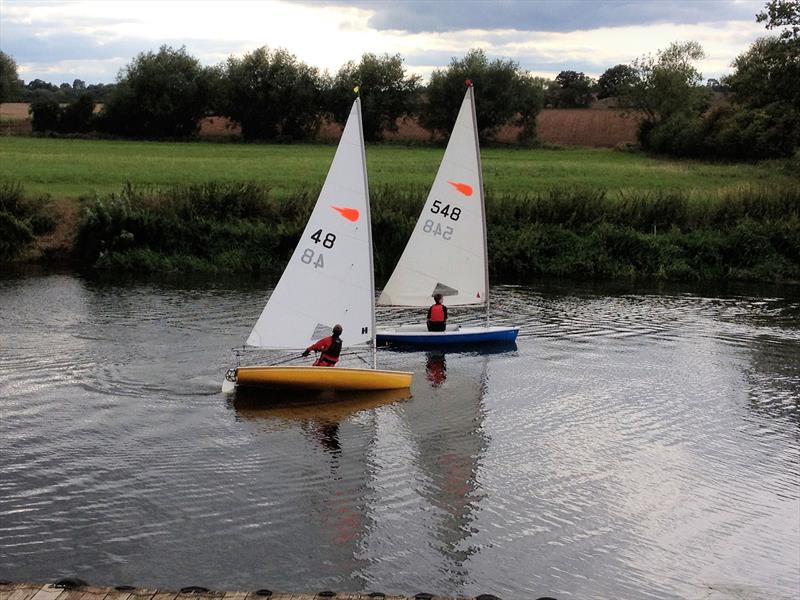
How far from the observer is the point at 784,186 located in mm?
63625

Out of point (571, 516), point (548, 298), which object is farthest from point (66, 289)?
point (571, 516)

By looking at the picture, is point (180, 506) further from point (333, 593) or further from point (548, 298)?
point (548, 298)

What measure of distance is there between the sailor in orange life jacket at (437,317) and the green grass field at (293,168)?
27204 millimetres

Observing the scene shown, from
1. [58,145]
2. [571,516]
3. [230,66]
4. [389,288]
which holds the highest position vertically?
[230,66]

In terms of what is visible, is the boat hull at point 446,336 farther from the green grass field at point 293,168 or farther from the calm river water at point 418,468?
the green grass field at point 293,168

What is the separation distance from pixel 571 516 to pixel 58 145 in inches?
3110

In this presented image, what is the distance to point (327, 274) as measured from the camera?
30969 millimetres

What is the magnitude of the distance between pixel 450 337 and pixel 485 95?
69.2 meters

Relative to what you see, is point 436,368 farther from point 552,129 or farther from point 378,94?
point 552,129

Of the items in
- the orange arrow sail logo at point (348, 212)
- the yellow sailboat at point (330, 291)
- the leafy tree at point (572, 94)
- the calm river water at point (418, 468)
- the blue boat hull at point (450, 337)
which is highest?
the leafy tree at point (572, 94)

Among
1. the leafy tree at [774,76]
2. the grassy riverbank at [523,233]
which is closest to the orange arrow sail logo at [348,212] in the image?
the grassy riverbank at [523,233]

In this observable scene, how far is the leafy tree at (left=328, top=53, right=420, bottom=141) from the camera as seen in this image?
106450mm

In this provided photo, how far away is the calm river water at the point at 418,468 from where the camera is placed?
19.0 metres

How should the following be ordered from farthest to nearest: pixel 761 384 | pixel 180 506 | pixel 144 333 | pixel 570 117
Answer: pixel 570 117 < pixel 144 333 < pixel 761 384 < pixel 180 506
